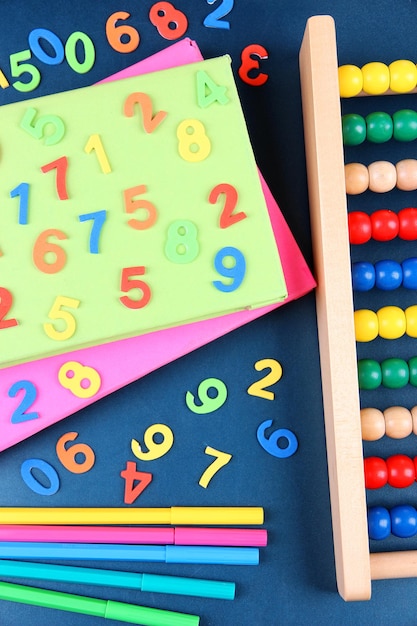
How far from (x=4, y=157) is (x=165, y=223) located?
0.61 ft

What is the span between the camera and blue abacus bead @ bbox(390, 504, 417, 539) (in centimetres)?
68

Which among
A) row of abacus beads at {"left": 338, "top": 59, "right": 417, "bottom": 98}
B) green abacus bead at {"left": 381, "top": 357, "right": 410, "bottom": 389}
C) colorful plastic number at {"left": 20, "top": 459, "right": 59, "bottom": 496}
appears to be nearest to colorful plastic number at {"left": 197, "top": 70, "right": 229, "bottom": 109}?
row of abacus beads at {"left": 338, "top": 59, "right": 417, "bottom": 98}

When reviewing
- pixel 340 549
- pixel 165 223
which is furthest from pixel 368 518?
pixel 165 223

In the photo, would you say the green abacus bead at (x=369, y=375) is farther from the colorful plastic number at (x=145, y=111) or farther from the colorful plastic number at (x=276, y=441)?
the colorful plastic number at (x=145, y=111)

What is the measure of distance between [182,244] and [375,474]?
0.32m

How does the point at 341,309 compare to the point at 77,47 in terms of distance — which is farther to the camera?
the point at 77,47

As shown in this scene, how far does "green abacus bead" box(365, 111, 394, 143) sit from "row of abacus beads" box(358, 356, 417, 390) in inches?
9.5

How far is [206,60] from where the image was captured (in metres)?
0.69

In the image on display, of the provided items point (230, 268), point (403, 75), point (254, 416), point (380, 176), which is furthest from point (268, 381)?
point (403, 75)

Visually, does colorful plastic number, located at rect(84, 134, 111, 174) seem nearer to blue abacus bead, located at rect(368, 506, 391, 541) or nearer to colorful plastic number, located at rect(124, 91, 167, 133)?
colorful plastic number, located at rect(124, 91, 167, 133)

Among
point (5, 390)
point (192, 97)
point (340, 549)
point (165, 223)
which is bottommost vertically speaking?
point (340, 549)

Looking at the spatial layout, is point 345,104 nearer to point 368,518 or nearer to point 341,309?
point 341,309

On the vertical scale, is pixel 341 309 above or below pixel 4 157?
below

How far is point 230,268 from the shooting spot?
26.4 inches
